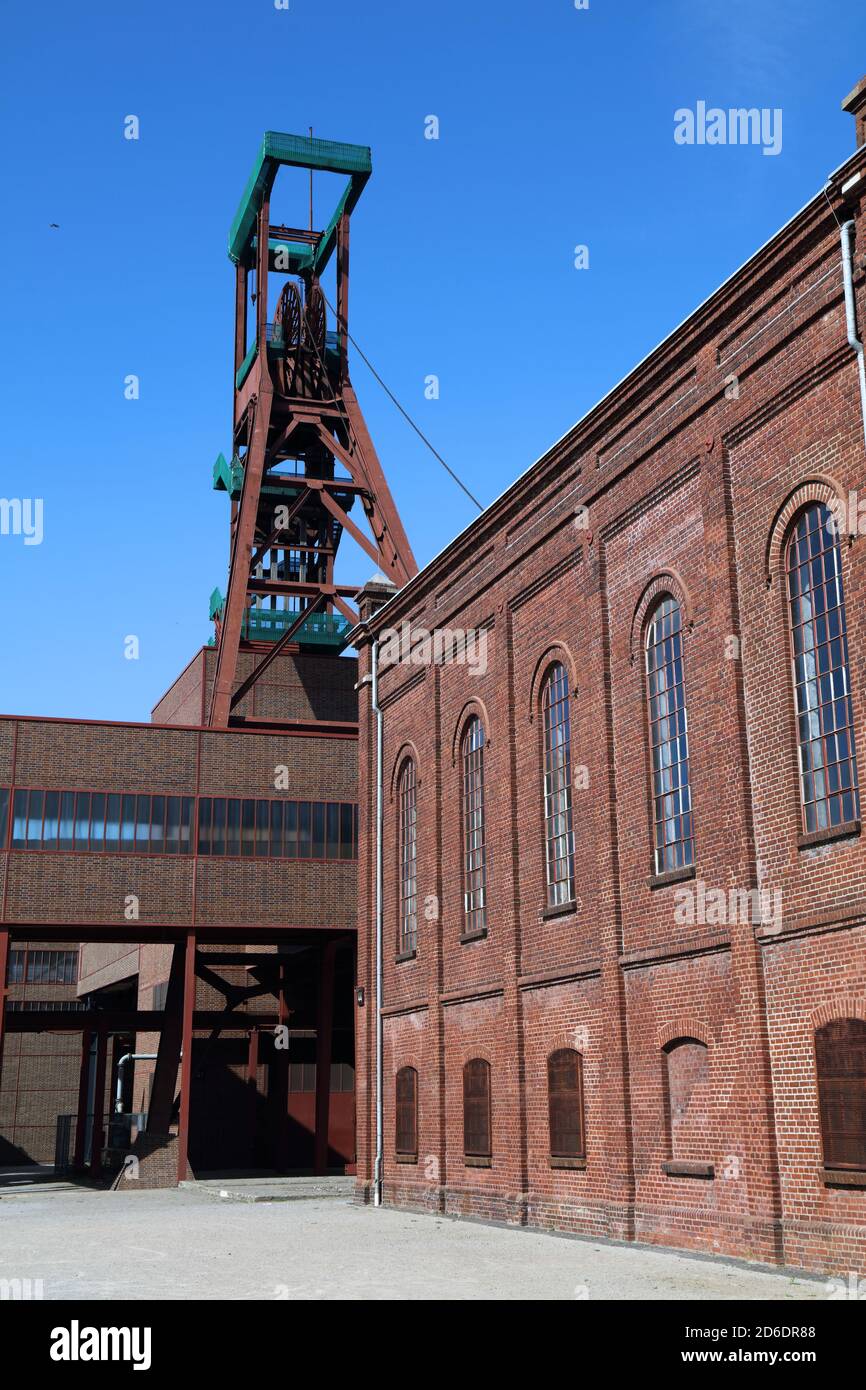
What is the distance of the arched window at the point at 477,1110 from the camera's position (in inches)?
840

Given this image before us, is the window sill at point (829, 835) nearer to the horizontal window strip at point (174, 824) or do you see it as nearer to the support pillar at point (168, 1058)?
the horizontal window strip at point (174, 824)

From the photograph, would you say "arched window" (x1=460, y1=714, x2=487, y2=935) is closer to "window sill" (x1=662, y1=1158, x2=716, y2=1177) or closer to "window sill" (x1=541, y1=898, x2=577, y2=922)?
"window sill" (x1=541, y1=898, x2=577, y2=922)

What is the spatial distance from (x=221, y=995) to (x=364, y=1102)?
14.9m

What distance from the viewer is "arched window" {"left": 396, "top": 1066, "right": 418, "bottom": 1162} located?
2442cm

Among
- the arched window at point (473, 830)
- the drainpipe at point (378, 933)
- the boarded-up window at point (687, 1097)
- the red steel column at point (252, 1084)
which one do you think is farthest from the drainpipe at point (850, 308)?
the red steel column at point (252, 1084)

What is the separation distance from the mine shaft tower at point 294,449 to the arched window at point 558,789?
1773 centimetres

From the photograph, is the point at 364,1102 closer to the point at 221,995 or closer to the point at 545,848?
the point at 545,848

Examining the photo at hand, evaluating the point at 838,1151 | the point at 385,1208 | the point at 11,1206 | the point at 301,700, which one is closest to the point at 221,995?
the point at 301,700

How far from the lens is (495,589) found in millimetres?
22609

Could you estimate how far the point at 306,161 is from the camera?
38875 millimetres

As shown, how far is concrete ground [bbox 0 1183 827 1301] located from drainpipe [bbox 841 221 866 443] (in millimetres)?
7912

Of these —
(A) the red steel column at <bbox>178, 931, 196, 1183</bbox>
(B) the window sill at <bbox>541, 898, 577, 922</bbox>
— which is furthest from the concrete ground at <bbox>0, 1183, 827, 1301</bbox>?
(A) the red steel column at <bbox>178, 931, 196, 1183</bbox>

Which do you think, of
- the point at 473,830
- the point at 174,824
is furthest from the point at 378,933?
the point at 174,824
